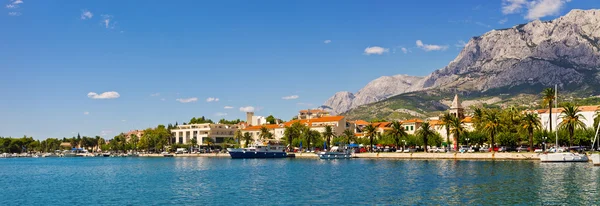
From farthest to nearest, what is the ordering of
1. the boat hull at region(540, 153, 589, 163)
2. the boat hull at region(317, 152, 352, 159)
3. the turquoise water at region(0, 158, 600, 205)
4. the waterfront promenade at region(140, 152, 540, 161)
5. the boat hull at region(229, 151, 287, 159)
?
the boat hull at region(229, 151, 287, 159) → the boat hull at region(317, 152, 352, 159) → the waterfront promenade at region(140, 152, 540, 161) → the boat hull at region(540, 153, 589, 163) → the turquoise water at region(0, 158, 600, 205)

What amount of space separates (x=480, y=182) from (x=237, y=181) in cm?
2967

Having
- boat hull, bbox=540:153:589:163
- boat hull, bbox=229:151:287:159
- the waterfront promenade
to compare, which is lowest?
boat hull, bbox=229:151:287:159

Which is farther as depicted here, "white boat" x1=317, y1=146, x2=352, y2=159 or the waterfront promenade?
"white boat" x1=317, y1=146, x2=352, y2=159

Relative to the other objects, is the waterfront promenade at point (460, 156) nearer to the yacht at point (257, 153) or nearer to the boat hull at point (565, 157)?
the boat hull at point (565, 157)

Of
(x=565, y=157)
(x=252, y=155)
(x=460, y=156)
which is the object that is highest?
(x=565, y=157)

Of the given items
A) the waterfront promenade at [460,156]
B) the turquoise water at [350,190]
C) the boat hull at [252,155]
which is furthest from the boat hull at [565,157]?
the boat hull at [252,155]

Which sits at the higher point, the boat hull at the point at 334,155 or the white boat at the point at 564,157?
the white boat at the point at 564,157

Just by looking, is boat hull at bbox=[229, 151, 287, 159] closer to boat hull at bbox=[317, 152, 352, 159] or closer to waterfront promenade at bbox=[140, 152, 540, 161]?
boat hull at bbox=[317, 152, 352, 159]

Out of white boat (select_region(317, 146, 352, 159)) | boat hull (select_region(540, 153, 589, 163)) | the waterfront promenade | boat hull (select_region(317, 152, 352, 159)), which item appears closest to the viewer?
boat hull (select_region(540, 153, 589, 163))

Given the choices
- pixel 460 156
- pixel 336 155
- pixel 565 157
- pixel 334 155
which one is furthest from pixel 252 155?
pixel 565 157

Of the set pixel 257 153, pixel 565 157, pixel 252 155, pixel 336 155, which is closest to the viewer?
pixel 565 157

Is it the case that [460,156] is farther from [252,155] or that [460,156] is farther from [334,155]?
[252,155]

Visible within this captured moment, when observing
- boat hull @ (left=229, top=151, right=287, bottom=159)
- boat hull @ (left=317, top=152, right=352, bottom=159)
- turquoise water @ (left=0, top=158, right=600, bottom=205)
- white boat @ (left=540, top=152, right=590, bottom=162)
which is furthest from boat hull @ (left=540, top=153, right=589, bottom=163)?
boat hull @ (left=229, top=151, right=287, bottom=159)

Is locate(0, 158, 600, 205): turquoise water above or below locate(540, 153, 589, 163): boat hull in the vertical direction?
below
